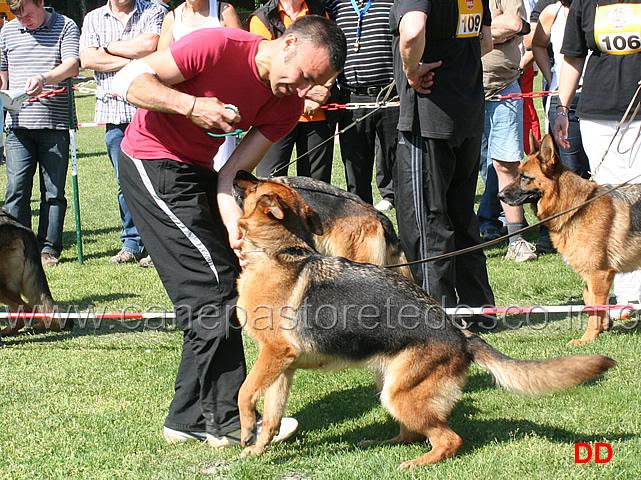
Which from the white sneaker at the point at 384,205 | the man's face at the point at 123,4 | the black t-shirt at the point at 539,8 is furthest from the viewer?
the white sneaker at the point at 384,205

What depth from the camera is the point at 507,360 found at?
3.41 meters

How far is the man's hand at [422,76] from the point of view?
469 centimetres

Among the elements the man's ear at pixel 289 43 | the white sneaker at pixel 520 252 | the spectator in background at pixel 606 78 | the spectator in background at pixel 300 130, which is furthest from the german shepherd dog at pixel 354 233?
the white sneaker at pixel 520 252

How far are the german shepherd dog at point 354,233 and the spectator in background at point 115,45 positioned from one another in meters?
3.21

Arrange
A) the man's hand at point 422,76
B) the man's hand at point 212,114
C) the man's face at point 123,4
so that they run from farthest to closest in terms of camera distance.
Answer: the man's face at point 123,4 < the man's hand at point 422,76 < the man's hand at point 212,114

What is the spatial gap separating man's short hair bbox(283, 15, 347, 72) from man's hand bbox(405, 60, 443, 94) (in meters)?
1.50

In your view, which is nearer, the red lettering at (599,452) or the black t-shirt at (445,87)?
the red lettering at (599,452)

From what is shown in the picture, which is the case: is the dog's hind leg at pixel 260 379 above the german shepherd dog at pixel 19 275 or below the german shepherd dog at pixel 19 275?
above

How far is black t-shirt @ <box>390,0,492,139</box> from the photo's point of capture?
477 cm

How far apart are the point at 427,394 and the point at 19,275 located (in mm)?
3588

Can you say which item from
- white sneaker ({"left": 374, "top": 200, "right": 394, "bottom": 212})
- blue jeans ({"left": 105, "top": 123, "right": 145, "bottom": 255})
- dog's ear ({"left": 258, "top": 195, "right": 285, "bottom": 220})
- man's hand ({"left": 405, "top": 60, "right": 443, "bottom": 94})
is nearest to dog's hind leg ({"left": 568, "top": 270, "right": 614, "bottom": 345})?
man's hand ({"left": 405, "top": 60, "right": 443, "bottom": 94})

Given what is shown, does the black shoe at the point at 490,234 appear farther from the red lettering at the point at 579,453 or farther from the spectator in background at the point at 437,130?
the red lettering at the point at 579,453

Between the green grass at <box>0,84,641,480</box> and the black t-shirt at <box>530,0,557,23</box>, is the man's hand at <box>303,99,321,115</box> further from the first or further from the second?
the black t-shirt at <box>530,0,557,23</box>

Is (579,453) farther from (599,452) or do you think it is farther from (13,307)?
(13,307)
